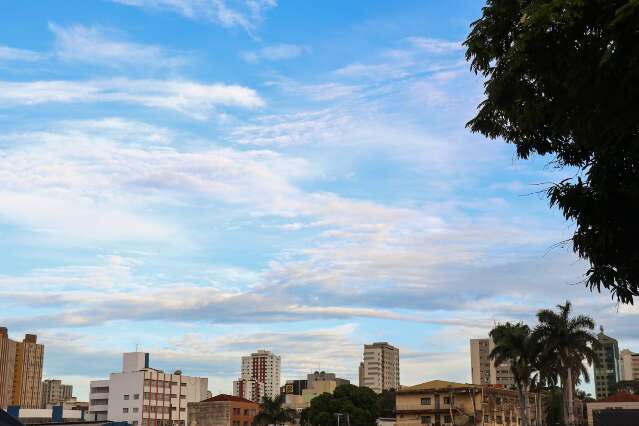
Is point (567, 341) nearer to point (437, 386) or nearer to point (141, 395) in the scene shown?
point (437, 386)

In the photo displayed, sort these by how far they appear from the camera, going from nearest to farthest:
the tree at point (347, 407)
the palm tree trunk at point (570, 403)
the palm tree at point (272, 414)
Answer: the palm tree trunk at point (570, 403) < the tree at point (347, 407) < the palm tree at point (272, 414)

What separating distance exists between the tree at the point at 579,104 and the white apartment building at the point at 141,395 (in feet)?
430

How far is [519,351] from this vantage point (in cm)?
8475

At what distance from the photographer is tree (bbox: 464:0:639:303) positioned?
51.0 ft

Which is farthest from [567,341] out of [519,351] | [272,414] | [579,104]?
[579,104]

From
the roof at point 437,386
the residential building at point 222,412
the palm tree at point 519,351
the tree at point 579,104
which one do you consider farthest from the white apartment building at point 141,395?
the tree at point 579,104

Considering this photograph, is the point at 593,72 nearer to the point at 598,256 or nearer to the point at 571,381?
the point at 598,256

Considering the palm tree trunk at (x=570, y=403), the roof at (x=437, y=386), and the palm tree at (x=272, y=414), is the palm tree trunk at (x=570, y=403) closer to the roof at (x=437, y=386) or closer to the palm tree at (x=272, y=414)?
the roof at (x=437, y=386)

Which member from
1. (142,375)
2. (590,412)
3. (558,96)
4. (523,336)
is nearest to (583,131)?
(558,96)

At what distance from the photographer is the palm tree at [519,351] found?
83812 millimetres

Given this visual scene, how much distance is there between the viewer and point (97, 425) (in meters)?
52.4

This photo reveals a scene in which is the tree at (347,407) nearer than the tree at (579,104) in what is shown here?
No

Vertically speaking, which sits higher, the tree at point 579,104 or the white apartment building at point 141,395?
the tree at point 579,104

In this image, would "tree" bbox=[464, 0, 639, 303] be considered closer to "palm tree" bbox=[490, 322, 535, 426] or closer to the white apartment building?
"palm tree" bbox=[490, 322, 535, 426]
